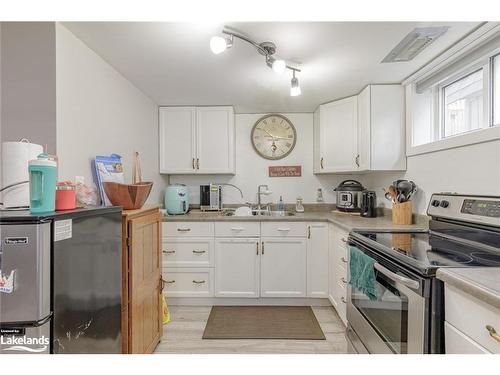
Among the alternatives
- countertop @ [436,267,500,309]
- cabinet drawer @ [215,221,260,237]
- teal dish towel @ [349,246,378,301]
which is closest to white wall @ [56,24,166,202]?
cabinet drawer @ [215,221,260,237]

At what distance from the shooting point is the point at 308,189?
315 centimetres

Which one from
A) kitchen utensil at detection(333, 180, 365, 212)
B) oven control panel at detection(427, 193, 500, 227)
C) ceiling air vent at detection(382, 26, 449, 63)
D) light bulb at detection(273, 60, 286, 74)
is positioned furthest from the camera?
kitchen utensil at detection(333, 180, 365, 212)

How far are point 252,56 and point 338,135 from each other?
1353 mm

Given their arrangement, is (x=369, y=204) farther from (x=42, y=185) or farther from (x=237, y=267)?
(x=42, y=185)

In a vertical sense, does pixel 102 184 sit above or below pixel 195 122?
below

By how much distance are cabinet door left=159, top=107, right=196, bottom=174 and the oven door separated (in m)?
2.09

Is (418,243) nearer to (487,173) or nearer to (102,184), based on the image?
(487,173)

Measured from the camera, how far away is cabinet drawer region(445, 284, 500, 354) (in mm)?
737

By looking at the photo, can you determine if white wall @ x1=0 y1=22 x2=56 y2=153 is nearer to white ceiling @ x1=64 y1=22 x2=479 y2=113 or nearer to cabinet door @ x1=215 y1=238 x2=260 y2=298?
white ceiling @ x1=64 y1=22 x2=479 y2=113

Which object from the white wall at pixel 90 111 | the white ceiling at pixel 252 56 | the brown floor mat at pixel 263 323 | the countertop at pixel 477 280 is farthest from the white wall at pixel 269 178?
the countertop at pixel 477 280

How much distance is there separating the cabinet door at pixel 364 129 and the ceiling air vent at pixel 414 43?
513mm

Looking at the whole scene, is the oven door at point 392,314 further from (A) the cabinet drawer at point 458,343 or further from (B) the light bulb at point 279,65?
(B) the light bulb at point 279,65
